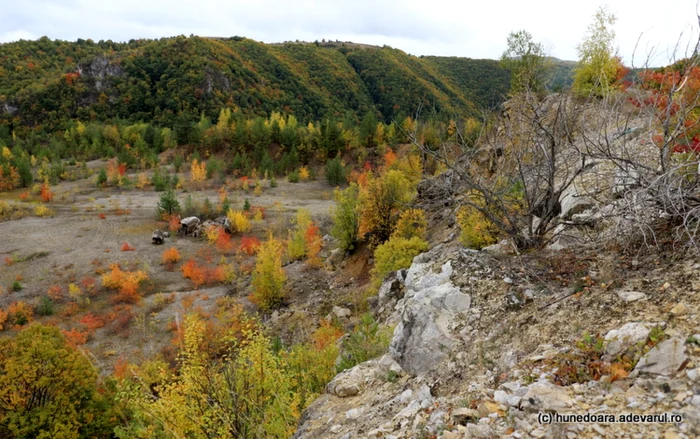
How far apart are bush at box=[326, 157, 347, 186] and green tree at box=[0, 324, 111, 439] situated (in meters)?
47.6

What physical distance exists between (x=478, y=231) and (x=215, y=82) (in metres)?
112

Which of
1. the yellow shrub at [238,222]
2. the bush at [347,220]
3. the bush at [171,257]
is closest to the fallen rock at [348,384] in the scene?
the bush at [347,220]

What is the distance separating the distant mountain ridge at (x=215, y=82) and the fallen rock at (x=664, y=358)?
7051 centimetres

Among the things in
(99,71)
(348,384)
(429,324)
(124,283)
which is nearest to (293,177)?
(124,283)

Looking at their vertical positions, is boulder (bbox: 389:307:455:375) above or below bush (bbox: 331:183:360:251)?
above

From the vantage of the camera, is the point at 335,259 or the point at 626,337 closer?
the point at 626,337

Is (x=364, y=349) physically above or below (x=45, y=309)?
above

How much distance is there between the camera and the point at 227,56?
125m

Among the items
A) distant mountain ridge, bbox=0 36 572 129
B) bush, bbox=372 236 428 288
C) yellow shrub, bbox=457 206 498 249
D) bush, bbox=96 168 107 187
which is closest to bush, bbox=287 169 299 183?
distant mountain ridge, bbox=0 36 572 129

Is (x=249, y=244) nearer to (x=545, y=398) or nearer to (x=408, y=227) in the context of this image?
(x=408, y=227)

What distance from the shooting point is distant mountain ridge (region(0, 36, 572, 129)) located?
99.4 meters

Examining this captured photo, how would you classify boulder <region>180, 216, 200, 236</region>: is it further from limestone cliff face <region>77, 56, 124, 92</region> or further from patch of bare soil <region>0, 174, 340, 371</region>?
limestone cliff face <region>77, 56, 124, 92</region>

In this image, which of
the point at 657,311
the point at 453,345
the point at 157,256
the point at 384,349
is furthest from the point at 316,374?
the point at 157,256

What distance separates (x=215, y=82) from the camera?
111 meters
